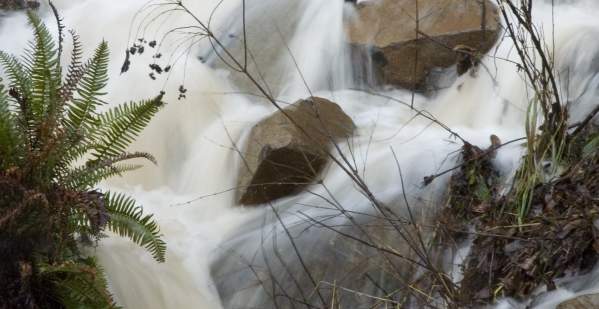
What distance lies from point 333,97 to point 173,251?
196cm

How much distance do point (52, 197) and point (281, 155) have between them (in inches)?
65.9

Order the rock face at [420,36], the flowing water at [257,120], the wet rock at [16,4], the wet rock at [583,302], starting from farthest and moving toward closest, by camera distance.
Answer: the wet rock at [16,4]
the rock face at [420,36]
the flowing water at [257,120]
the wet rock at [583,302]

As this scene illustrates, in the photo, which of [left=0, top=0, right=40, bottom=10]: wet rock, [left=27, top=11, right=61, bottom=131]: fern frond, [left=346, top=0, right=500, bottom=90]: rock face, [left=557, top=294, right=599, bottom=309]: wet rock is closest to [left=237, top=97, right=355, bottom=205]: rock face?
[left=346, top=0, right=500, bottom=90]: rock face

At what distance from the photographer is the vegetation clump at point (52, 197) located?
11.1ft

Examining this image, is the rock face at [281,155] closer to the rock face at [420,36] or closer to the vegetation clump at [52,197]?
the rock face at [420,36]

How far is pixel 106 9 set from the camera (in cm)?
746

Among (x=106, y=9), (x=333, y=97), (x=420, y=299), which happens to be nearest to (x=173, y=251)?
(x=420, y=299)

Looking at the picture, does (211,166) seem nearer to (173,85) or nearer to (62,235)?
(173,85)

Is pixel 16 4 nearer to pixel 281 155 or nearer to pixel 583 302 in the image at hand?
pixel 281 155

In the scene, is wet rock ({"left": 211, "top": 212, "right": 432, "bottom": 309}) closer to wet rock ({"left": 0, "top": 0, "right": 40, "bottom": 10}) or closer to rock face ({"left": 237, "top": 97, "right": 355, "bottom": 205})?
rock face ({"left": 237, "top": 97, "right": 355, "bottom": 205})

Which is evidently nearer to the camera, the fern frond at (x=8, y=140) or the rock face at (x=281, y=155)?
the fern frond at (x=8, y=140)

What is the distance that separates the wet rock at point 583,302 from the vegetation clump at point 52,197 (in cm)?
167

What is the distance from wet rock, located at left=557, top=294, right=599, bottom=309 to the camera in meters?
3.28

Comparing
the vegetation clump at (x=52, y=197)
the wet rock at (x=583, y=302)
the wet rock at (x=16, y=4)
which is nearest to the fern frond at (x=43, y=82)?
the vegetation clump at (x=52, y=197)
